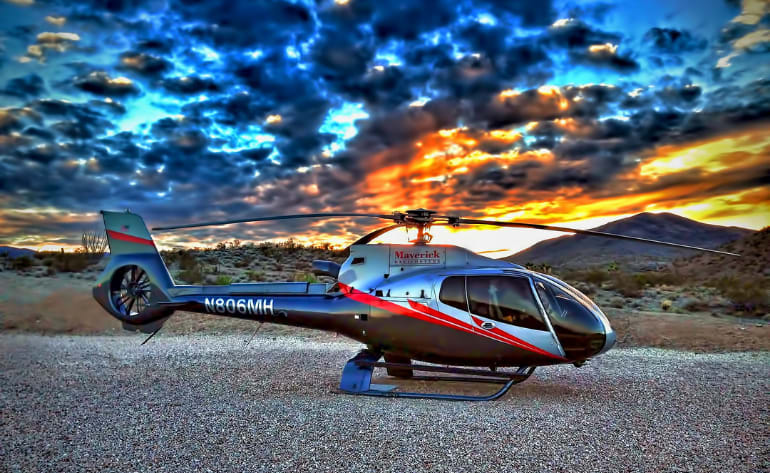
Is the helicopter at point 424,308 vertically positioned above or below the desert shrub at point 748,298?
above

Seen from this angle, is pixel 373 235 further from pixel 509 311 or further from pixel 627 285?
pixel 627 285

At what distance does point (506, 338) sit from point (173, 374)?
7.23 metres

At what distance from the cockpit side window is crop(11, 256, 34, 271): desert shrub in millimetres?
35196

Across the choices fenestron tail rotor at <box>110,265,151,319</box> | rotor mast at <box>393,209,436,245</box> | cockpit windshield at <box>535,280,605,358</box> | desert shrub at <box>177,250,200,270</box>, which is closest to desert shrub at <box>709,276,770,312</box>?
cockpit windshield at <box>535,280,605,358</box>

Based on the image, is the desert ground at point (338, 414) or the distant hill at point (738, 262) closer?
the desert ground at point (338, 414)

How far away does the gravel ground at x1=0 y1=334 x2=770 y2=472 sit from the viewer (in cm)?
633

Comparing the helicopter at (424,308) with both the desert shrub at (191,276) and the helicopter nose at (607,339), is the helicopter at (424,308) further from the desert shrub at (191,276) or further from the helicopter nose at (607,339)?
the desert shrub at (191,276)

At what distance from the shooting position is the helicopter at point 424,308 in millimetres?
9109

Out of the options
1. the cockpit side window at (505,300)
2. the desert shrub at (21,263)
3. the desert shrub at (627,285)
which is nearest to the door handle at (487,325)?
the cockpit side window at (505,300)

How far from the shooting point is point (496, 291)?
9.38 m

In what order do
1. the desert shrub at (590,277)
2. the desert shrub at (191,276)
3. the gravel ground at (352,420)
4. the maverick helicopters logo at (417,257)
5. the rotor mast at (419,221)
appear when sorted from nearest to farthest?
the gravel ground at (352,420), the rotor mast at (419,221), the maverick helicopters logo at (417,257), the desert shrub at (191,276), the desert shrub at (590,277)

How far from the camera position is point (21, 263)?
35.3 metres

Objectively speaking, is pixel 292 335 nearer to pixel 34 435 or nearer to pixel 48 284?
pixel 34 435

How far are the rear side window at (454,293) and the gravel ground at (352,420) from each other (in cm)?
174
